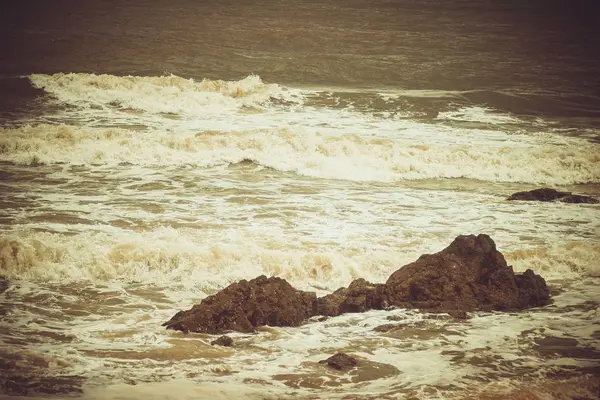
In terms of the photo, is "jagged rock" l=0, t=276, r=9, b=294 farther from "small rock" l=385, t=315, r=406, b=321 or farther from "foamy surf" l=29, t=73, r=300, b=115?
"foamy surf" l=29, t=73, r=300, b=115

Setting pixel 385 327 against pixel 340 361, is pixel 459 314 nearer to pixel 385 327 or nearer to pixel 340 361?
pixel 385 327

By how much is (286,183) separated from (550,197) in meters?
5.23

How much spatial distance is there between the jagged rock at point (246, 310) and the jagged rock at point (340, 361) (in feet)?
3.53

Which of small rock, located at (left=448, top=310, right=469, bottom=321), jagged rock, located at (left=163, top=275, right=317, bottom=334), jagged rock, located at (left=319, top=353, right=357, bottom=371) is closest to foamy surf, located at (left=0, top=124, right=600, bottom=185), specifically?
small rock, located at (left=448, top=310, right=469, bottom=321)

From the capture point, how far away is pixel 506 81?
2591 cm

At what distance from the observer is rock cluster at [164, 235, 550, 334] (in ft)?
→ 25.0

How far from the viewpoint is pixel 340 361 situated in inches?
261

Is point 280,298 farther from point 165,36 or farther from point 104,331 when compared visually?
point 165,36

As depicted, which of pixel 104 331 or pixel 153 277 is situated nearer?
pixel 104 331

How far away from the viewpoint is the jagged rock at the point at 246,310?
738 cm

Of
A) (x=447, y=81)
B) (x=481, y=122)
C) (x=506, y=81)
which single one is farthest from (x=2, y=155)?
(x=506, y=81)

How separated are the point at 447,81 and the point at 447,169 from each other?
10006 millimetres

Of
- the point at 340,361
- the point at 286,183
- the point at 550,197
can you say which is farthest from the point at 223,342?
the point at 550,197

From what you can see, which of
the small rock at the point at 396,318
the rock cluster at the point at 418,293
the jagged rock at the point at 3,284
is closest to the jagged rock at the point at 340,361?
the rock cluster at the point at 418,293
